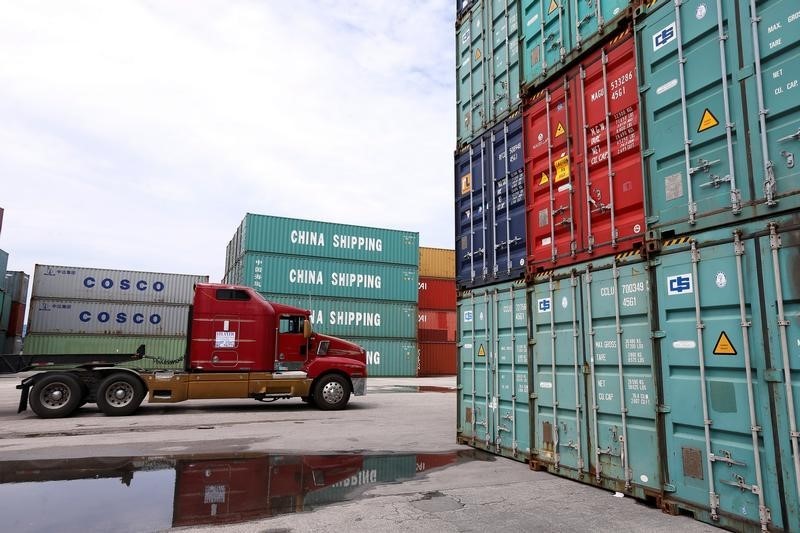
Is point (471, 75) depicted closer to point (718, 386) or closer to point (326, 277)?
point (718, 386)

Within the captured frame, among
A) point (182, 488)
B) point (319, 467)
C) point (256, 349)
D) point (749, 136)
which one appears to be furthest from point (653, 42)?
point (256, 349)

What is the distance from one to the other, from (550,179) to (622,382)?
119 inches

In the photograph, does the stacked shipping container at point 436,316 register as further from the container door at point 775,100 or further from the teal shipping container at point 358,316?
the container door at point 775,100

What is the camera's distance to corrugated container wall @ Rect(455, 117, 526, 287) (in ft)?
25.7

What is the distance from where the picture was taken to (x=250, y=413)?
43.3ft

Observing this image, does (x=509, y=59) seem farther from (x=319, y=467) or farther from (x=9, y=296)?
(x=9, y=296)

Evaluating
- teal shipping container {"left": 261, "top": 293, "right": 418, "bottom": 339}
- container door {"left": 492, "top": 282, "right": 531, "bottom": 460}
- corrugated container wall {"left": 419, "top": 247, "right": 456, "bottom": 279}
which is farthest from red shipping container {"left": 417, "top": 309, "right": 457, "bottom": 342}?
container door {"left": 492, "top": 282, "right": 531, "bottom": 460}

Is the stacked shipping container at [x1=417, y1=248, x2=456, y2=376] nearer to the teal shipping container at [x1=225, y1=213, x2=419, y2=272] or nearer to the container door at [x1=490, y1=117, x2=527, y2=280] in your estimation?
the teal shipping container at [x1=225, y1=213, x2=419, y2=272]

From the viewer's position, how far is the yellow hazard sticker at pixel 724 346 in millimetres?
4613

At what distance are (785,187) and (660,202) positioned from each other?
1.28m

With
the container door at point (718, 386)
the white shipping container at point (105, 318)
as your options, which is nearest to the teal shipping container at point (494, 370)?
the container door at point (718, 386)

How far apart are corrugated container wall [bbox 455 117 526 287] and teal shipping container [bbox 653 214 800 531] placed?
275 cm

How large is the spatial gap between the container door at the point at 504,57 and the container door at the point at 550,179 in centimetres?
79

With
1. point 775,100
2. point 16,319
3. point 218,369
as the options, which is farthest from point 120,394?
point 16,319
